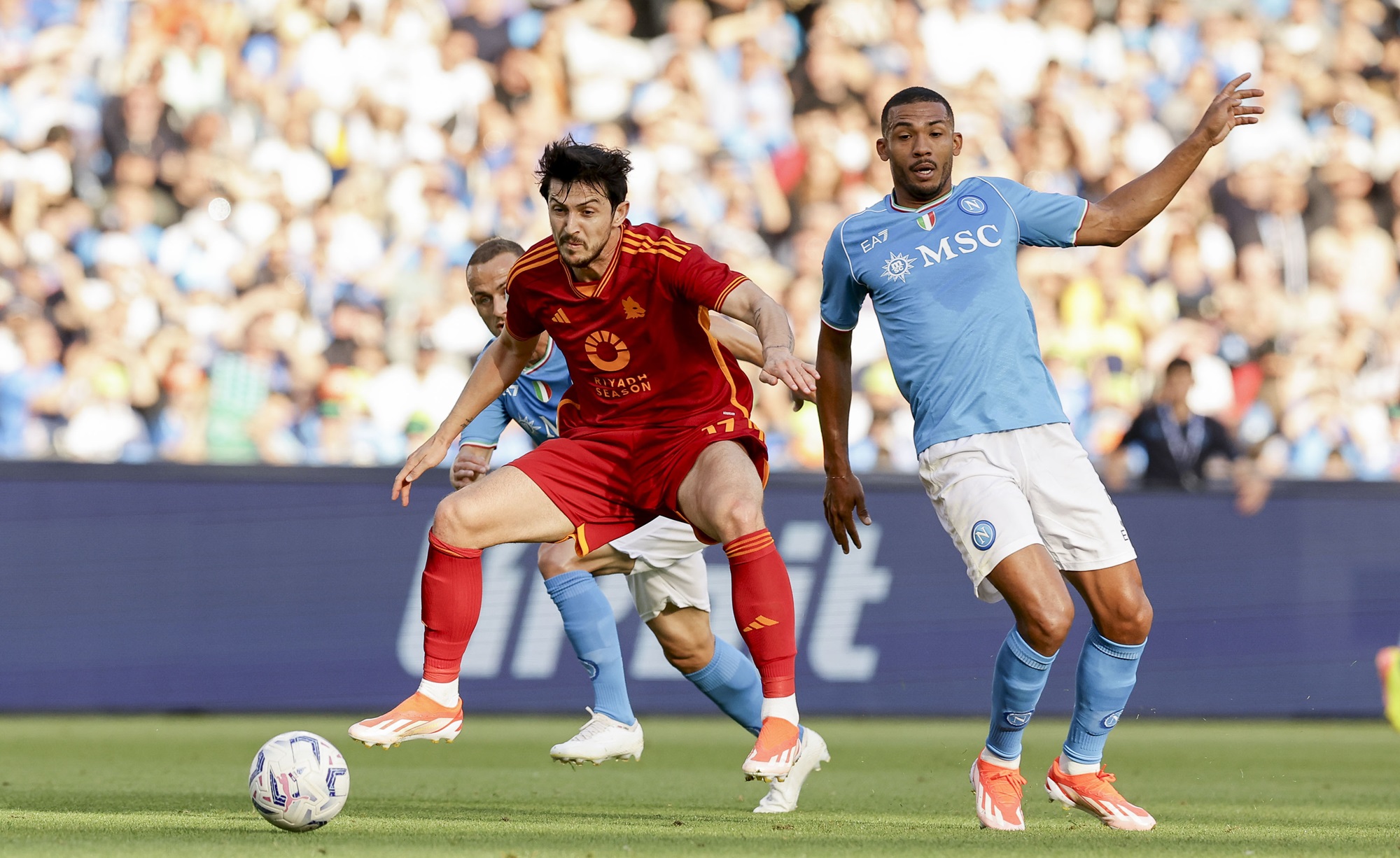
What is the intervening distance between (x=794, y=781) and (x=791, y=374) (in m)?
2.06

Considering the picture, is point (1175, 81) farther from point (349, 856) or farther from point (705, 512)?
point (349, 856)

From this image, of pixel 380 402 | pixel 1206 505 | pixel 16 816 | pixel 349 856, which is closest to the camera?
pixel 349 856

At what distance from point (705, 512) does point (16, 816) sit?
8.45ft

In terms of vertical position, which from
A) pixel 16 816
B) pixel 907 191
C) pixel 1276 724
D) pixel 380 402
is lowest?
pixel 1276 724

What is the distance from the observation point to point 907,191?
620cm

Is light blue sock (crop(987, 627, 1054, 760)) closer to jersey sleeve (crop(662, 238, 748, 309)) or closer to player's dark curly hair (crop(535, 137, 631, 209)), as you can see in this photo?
jersey sleeve (crop(662, 238, 748, 309))

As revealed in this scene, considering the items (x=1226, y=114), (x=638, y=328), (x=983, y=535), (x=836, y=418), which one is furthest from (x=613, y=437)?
(x=1226, y=114)

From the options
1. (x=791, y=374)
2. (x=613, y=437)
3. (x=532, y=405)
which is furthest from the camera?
(x=532, y=405)

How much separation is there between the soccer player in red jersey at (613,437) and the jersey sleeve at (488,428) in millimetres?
1387

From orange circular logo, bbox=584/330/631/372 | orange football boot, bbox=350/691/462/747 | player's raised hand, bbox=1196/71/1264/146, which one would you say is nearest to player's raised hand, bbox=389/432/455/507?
orange circular logo, bbox=584/330/631/372

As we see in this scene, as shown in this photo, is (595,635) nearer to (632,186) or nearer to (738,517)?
(738,517)

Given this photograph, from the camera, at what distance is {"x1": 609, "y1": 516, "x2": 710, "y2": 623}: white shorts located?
24.3 feet

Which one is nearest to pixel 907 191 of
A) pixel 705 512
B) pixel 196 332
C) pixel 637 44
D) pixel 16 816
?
pixel 705 512

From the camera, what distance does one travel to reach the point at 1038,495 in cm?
597
